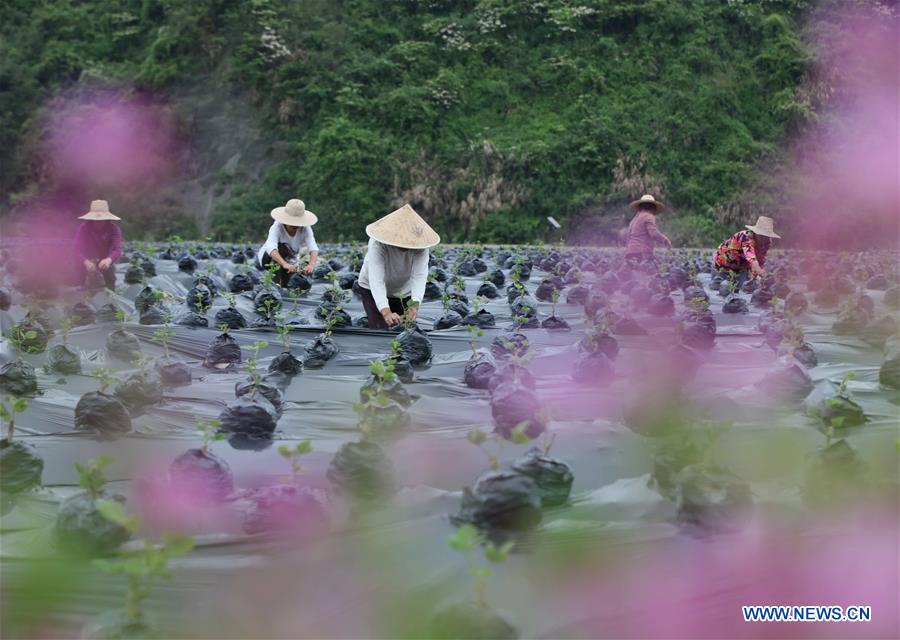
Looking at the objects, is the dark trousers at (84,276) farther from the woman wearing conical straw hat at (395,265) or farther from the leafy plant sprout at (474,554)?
the leafy plant sprout at (474,554)

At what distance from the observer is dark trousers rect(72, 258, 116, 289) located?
8.05m

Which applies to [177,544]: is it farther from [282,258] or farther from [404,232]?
[282,258]

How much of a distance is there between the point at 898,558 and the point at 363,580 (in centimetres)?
150

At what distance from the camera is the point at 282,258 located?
814 cm

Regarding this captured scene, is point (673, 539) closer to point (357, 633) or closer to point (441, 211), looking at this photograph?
point (357, 633)

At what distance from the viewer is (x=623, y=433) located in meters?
3.29

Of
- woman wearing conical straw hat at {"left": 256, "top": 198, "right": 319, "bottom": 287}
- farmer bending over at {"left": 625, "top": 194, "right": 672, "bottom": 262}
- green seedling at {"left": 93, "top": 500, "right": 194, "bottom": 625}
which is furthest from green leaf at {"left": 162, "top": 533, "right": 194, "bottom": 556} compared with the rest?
farmer bending over at {"left": 625, "top": 194, "right": 672, "bottom": 262}

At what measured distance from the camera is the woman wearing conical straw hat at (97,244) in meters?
8.09

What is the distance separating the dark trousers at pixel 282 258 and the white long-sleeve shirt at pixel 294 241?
39 mm

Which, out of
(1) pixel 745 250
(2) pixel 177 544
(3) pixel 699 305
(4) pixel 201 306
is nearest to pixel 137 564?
(2) pixel 177 544

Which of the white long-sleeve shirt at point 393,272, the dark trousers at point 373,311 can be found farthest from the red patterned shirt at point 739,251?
the dark trousers at point 373,311

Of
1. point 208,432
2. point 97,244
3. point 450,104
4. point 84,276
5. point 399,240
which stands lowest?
point 84,276

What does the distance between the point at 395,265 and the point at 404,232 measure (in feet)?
1.59

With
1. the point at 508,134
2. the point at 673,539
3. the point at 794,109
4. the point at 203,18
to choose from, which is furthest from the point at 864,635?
the point at 203,18
